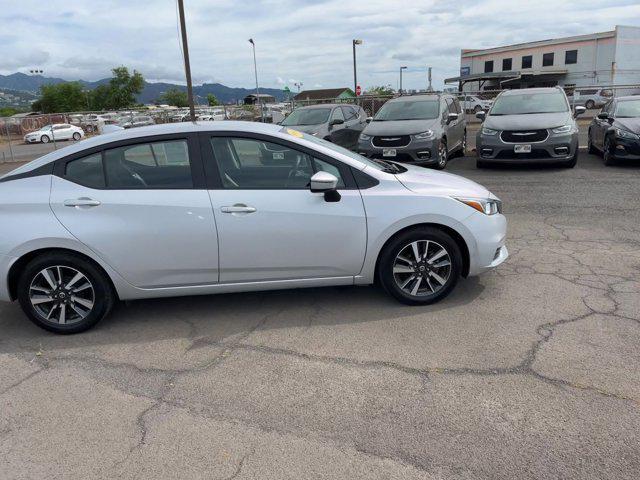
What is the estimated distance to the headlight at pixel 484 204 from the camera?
432cm

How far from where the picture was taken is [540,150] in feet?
33.9

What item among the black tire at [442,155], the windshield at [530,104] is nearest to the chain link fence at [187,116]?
the windshield at [530,104]

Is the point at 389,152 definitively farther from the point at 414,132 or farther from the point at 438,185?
the point at 438,185

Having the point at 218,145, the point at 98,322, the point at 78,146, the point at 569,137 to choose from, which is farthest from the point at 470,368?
the point at 569,137

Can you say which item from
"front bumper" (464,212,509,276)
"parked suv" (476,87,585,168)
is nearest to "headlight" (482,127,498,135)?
"parked suv" (476,87,585,168)

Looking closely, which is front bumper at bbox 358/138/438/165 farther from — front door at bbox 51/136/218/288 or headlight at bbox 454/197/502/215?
front door at bbox 51/136/218/288

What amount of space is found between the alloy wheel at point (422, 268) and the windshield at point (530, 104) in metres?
8.15

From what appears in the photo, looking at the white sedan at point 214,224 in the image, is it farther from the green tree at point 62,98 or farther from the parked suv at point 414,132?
the green tree at point 62,98

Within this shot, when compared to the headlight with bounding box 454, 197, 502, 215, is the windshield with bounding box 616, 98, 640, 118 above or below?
above

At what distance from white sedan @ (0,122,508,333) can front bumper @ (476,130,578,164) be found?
683cm

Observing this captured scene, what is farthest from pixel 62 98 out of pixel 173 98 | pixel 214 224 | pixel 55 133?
pixel 214 224

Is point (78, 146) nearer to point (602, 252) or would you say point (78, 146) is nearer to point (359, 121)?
point (602, 252)

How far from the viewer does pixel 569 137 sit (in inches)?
406

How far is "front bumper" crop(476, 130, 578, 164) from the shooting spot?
10.3m
